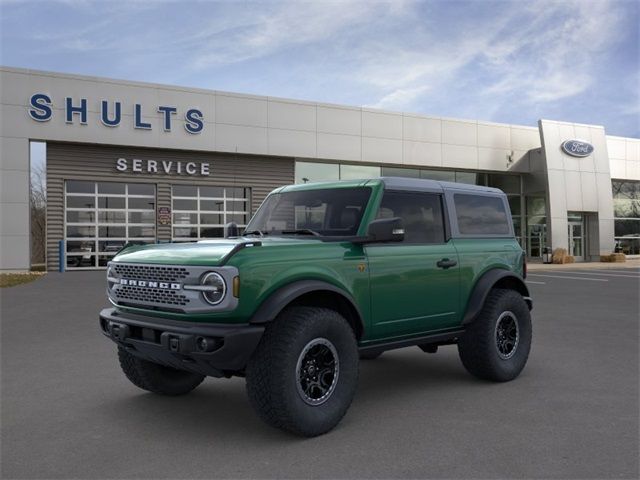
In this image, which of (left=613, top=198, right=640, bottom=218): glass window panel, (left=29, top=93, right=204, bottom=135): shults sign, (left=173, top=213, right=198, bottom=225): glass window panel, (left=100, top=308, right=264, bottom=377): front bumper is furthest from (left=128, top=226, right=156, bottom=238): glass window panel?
(left=613, top=198, right=640, bottom=218): glass window panel

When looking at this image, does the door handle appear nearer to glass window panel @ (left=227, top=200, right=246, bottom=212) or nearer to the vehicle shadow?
the vehicle shadow

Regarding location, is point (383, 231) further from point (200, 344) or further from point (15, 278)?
point (15, 278)

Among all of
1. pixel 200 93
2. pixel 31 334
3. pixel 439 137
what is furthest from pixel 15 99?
pixel 439 137

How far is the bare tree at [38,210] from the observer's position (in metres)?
24.2

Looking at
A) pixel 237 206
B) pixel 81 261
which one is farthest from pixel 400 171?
pixel 81 261

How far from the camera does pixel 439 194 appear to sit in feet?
18.2

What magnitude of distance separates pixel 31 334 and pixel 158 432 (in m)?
5.10

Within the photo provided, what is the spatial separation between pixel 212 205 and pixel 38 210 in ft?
30.3

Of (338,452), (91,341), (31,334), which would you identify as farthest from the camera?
(31,334)

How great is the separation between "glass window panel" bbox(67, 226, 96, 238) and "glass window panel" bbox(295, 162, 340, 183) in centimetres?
858

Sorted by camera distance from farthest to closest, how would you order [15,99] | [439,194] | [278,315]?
[15,99]
[439,194]
[278,315]

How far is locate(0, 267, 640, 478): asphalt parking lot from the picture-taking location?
354 centimetres

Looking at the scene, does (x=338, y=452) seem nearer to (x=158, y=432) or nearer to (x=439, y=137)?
(x=158, y=432)

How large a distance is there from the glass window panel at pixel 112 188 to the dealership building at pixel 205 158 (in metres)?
0.04
